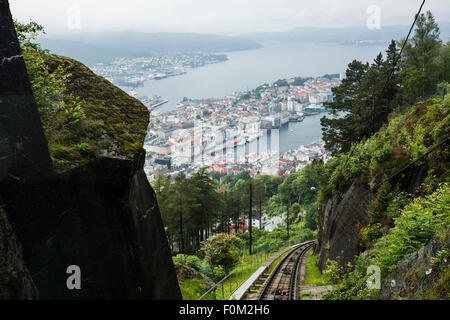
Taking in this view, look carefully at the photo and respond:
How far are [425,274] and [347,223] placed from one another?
7.65m

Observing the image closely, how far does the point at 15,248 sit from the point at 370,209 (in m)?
9.49

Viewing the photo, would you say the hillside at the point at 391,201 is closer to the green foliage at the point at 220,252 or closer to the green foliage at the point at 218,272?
the green foliage at the point at 220,252

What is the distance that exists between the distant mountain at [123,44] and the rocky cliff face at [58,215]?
86.3 ft

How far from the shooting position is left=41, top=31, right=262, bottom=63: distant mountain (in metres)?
56.9

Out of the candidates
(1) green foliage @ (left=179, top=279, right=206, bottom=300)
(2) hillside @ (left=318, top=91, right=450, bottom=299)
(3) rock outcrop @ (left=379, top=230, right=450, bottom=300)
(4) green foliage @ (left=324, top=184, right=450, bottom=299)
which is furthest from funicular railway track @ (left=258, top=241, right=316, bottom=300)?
(3) rock outcrop @ (left=379, top=230, right=450, bottom=300)

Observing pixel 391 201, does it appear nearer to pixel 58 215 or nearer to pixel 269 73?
pixel 58 215

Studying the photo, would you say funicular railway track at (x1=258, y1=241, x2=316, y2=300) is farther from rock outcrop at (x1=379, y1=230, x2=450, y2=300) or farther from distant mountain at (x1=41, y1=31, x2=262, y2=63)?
distant mountain at (x1=41, y1=31, x2=262, y2=63)

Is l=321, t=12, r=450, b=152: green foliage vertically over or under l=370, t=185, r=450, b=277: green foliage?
over

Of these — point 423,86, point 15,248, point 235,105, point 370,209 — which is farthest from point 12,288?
point 235,105

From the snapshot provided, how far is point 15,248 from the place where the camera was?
2912 mm

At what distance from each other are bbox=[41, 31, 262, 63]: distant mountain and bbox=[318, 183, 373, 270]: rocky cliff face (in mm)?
25365

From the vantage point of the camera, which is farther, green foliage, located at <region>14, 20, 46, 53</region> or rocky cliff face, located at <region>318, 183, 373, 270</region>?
rocky cliff face, located at <region>318, 183, 373, 270</region>

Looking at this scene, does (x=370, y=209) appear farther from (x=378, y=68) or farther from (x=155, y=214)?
(x=378, y=68)

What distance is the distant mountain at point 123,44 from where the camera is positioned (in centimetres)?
5687
